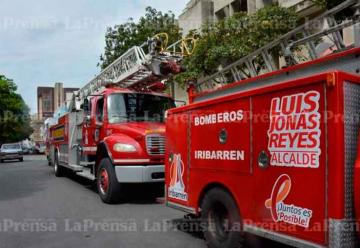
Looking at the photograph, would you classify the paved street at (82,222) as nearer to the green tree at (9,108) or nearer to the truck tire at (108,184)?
the truck tire at (108,184)

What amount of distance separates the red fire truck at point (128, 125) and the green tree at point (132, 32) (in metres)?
14.5

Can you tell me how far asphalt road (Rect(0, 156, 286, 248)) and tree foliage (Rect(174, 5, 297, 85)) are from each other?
4447mm

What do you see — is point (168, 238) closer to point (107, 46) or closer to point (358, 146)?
point (358, 146)

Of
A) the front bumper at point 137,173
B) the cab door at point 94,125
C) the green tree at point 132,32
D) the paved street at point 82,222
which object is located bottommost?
the paved street at point 82,222

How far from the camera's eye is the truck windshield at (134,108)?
36.5 ft

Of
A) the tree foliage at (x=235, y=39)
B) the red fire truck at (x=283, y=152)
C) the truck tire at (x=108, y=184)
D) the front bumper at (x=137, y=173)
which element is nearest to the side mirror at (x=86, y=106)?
the truck tire at (x=108, y=184)

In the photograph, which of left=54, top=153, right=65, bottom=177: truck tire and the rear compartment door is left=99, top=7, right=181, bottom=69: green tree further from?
the rear compartment door

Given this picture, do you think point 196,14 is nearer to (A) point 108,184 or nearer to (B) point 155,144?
(B) point 155,144

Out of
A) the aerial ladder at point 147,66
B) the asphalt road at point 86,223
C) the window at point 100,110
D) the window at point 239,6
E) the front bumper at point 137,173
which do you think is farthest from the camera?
the window at point 239,6

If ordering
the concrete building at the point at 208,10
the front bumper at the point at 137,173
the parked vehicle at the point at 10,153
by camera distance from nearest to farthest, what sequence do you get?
the front bumper at the point at 137,173
the concrete building at the point at 208,10
the parked vehicle at the point at 10,153

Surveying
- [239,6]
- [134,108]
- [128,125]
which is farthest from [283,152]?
[239,6]

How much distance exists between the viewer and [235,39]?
45.6 feet

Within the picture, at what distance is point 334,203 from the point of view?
13.6 feet

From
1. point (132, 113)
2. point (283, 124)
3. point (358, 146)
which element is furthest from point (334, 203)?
point (132, 113)
